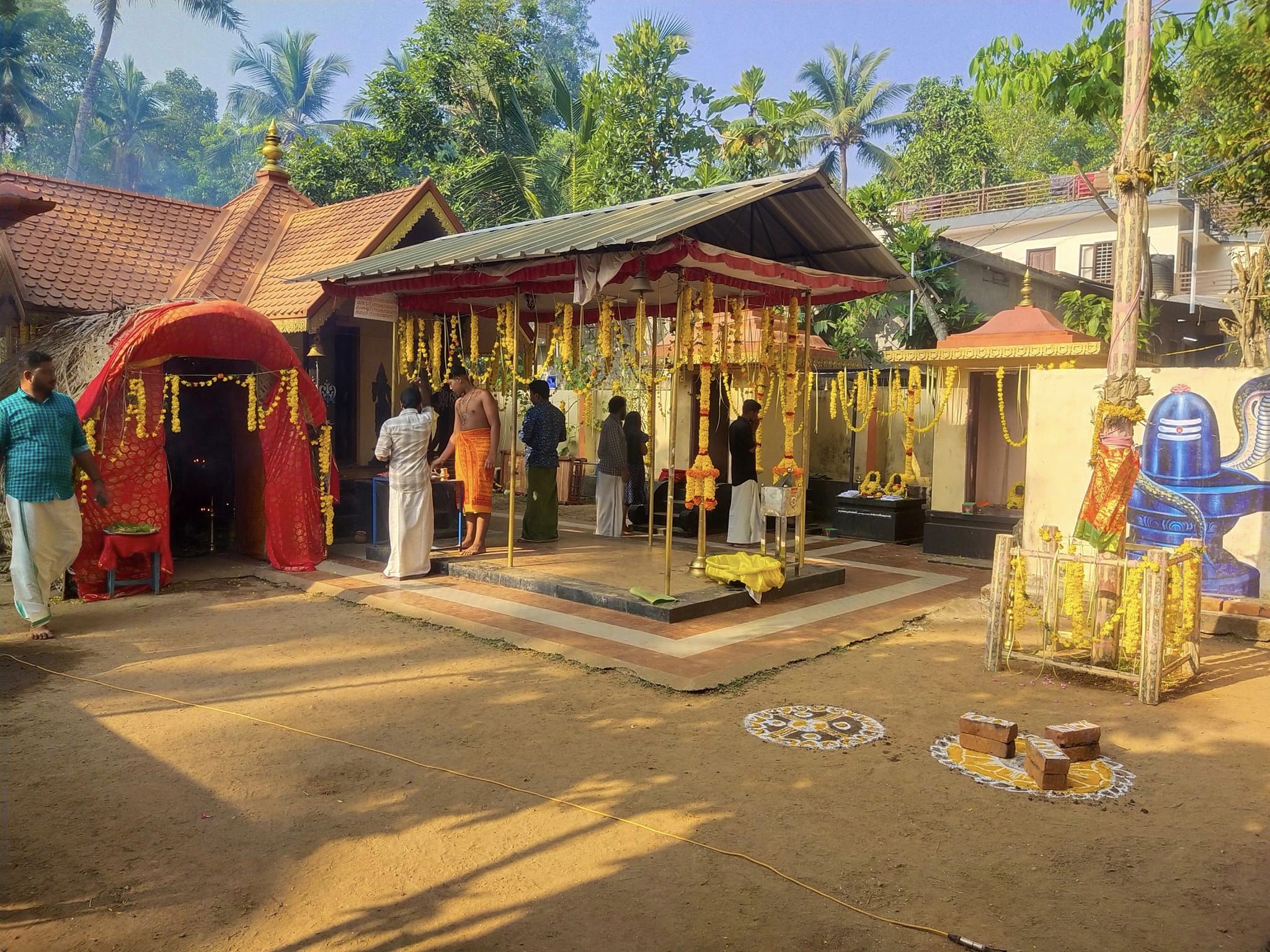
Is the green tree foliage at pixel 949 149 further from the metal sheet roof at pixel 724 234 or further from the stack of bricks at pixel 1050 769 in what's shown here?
the stack of bricks at pixel 1050 769

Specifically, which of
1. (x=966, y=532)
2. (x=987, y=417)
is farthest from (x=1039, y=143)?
(x=966, y=532)

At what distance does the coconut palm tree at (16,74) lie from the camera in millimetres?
30641

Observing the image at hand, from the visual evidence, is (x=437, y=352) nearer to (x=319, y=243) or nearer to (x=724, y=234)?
(x=319, y=243)

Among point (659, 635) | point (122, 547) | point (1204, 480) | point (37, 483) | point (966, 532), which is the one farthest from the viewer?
point (966, 532)

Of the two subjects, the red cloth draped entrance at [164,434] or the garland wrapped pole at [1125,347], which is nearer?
the garland wrapped pole at [1125,347]

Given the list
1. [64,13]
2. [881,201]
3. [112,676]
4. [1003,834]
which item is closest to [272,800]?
[112,676]

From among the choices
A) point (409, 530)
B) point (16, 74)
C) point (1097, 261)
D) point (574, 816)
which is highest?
point (16, 74)

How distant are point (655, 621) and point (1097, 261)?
21.5 m

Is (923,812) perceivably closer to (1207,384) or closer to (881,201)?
(1207,384)

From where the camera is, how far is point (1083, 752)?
181 inches

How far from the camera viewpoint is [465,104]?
20.5m

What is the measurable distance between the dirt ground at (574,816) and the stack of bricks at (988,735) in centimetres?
23

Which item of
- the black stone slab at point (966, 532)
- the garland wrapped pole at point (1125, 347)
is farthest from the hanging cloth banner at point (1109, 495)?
the black stone slab at point (966, 532)

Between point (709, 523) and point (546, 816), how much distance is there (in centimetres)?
820
